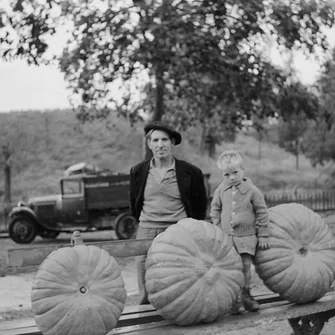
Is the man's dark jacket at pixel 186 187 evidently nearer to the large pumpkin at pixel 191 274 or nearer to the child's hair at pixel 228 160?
the child's hair at pixel 228 160

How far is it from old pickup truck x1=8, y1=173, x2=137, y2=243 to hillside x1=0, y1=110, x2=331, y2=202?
19.5 m

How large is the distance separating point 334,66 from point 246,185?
17730mm

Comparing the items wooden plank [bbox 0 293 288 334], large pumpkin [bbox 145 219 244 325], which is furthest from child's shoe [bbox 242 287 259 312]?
wooden plank [bbox 0 293 288 334]

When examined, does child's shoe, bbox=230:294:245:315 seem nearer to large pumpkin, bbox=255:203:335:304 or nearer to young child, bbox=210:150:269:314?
young child, bbox=210:150:269:314

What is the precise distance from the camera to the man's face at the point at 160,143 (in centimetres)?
461

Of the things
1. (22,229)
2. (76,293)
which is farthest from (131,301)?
(22,229)

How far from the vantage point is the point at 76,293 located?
3699mm

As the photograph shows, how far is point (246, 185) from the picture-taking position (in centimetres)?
460

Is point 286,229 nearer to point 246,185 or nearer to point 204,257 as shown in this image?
point 246,185

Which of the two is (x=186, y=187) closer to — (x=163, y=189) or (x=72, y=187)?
(x=163, y=189)

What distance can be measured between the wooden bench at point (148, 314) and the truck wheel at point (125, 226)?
1161cm

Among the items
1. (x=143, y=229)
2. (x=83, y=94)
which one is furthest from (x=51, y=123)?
(x=143, y=229)

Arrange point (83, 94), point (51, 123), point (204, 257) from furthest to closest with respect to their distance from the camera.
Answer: point (51, 123)
point (83, 94)
point (204, 257)

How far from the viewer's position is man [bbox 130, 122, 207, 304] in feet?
15.4
